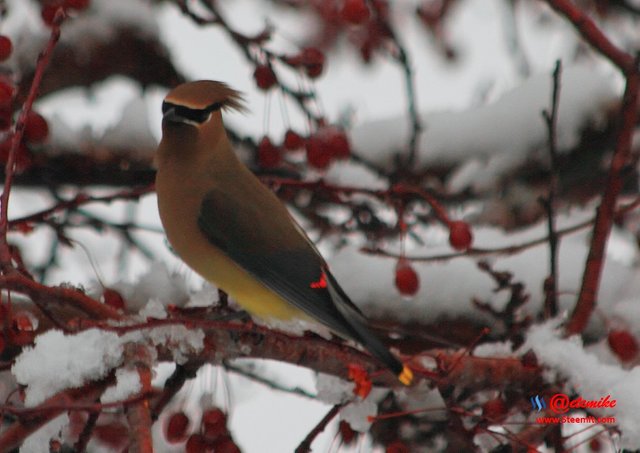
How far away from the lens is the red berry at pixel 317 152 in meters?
3.25

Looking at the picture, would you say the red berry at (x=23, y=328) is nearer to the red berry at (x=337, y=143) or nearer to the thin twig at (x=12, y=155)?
the thin twig at (x=12, y=155)

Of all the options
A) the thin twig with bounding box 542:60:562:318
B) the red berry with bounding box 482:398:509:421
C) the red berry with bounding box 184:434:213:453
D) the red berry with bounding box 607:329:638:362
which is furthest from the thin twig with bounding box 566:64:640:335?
the red berry with bounding box 184:434:213:453

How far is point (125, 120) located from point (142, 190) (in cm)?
149

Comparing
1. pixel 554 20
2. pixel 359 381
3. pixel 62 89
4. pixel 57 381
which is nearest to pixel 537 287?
pixel 359 381

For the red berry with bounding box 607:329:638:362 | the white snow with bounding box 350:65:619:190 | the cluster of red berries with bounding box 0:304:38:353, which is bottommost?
the cluster of red berries with bounding box 0:304:38:353

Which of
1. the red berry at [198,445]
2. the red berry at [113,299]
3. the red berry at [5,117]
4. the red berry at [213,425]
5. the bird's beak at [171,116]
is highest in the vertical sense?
the bird's beak at [171,116]

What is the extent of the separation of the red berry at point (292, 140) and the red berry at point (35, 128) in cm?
83

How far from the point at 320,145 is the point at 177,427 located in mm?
1116

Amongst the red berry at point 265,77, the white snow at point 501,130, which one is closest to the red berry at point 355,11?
the red berry at point 265,77

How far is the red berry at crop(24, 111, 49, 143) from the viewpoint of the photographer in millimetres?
2865

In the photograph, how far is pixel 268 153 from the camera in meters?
3.37

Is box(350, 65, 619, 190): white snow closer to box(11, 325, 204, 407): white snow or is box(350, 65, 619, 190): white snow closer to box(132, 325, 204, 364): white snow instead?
box(132, 325, 204, 364): white snow

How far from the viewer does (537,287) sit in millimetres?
3375

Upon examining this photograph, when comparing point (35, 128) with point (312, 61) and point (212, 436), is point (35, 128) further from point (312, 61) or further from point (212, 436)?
point (212, 436)
